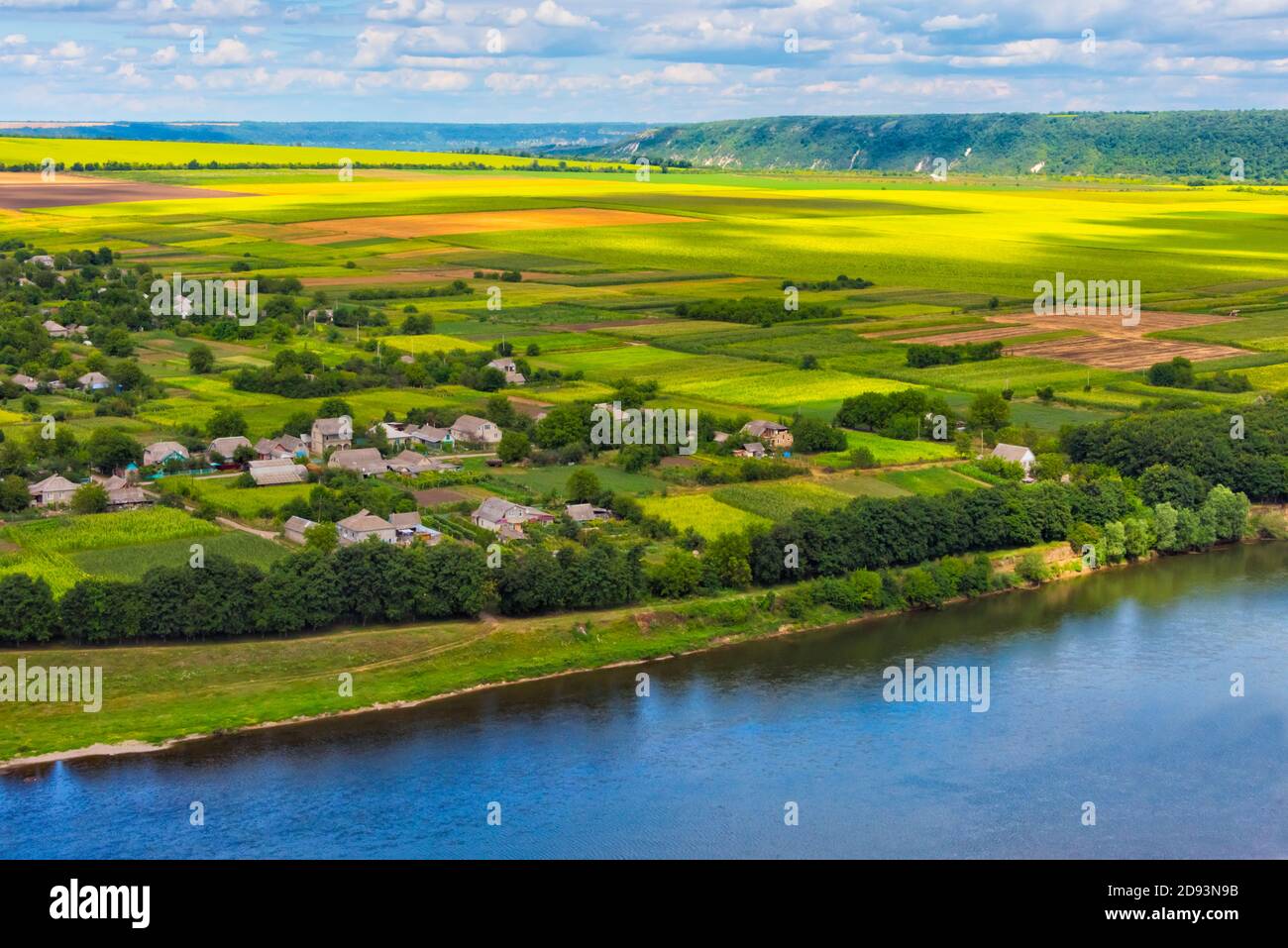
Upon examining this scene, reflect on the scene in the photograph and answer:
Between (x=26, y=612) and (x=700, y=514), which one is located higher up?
(x=700, y=514)

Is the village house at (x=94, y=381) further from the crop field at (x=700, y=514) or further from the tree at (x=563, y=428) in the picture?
the crop field at (x=700, y=514)

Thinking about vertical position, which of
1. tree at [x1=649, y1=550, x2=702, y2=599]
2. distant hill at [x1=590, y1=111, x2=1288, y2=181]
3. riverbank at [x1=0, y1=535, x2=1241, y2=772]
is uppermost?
distant hill at [x1=590, y1=111, x2=1288, y2=181]

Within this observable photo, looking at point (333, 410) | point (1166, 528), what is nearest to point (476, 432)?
point (333, 410)

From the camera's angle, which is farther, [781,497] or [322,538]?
[781,497]

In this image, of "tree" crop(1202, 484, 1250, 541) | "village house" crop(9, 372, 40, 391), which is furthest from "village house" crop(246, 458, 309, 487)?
"tree" crop(1202, 484, 1250, 541)

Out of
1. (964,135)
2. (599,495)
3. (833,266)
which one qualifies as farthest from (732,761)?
(964,135)

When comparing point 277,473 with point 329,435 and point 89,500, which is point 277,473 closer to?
point 329,435

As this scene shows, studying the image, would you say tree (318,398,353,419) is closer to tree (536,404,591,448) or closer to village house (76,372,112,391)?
tree (536,404,591,448)
